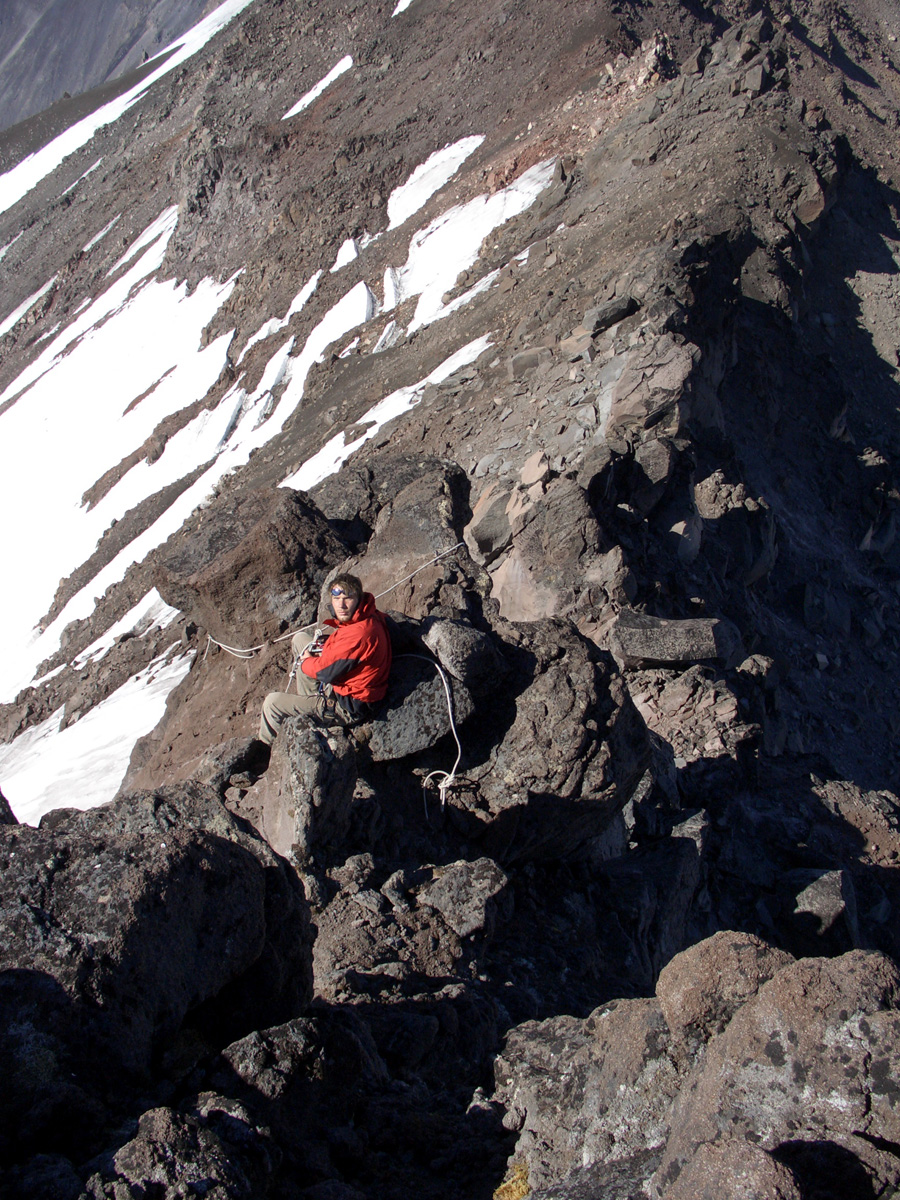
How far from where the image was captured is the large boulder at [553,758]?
567cm

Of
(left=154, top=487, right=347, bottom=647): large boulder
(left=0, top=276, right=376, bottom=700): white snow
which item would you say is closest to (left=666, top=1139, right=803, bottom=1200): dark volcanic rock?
(left=154, top=487, right=347, bottom=647): large boulder

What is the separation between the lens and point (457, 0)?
35.8 metres

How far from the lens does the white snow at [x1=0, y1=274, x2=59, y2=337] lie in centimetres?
4425

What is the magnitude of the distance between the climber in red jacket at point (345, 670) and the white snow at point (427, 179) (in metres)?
23.7

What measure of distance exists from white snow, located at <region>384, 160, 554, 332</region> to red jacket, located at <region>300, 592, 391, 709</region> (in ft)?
55.6

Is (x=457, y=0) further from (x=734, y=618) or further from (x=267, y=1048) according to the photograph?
(x=267, y=1048)

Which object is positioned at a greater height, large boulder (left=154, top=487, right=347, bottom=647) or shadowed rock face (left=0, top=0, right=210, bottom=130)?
shadowed rock face (left=0, top=0, right=210, bottom=130)

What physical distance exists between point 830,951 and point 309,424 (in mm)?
15487

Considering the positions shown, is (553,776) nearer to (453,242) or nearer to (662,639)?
(662,639)

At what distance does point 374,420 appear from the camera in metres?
16.9

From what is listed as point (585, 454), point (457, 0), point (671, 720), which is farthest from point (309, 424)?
point (457, 0)

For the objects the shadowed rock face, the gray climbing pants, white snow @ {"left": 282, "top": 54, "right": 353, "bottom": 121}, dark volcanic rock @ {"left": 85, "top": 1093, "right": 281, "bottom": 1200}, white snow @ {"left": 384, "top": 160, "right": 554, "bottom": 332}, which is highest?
the shadowed rock face

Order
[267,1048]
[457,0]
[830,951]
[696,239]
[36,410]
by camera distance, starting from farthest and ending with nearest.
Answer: [457,0], [36,410], [696,239], [830,951], [267,1048]

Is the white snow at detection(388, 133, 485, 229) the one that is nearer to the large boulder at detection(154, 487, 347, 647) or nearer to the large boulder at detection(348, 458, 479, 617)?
the large boulder at detection(348, 458, 479, 617)
